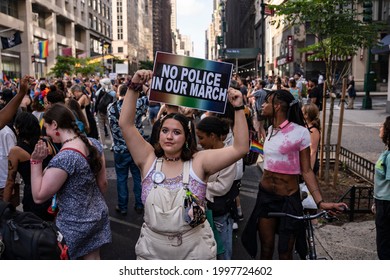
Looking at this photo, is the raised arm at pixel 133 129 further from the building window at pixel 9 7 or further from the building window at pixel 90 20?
the building window at pixel 90 20

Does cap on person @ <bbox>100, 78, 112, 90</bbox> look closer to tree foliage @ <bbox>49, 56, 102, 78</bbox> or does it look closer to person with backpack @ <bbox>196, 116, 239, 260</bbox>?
person with backpack @ <bbox>196, 116, 239, 260</bbox>

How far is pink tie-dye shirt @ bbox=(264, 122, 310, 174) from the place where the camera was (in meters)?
3.79

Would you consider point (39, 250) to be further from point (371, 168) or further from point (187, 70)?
point (371, 168)

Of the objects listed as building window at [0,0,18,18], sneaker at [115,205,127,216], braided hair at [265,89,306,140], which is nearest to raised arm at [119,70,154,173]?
braided hair at [265,89,306,140]

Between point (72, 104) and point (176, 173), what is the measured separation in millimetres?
4359

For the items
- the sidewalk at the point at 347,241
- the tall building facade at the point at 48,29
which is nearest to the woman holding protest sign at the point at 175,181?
the sidewalk at the point at 347,241

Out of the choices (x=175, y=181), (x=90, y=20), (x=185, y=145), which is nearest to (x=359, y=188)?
(x=185, y=145)

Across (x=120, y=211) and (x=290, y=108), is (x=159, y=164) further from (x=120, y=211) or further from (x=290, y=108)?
(x=120, y=211)

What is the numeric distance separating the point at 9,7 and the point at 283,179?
42100 millimetres

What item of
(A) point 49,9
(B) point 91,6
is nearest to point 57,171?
(A) point 49,9

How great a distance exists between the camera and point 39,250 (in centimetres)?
196

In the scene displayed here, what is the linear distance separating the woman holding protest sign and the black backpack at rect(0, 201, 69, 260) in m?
0.79

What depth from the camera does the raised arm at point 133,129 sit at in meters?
2.99
